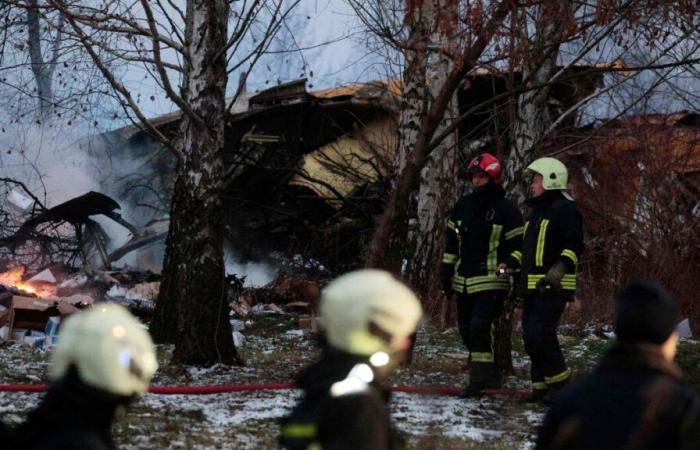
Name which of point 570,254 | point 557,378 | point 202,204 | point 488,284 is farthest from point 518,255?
point 202,204

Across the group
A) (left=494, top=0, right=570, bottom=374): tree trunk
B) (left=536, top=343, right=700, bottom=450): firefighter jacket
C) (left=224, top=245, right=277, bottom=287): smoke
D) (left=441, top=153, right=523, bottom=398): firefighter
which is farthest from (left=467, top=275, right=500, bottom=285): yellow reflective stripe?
(left=224, top=245, right=277, bottom=287): smoke

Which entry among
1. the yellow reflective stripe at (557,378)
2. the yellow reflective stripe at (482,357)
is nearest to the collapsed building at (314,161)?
the yellow reflective stripe at (482,357)

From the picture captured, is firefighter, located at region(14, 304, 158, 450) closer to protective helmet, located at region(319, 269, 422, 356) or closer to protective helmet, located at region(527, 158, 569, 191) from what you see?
Answer: protective helmet, located at region(319, 269, 422, 356)

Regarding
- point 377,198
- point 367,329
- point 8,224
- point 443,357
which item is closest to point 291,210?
point 377,198

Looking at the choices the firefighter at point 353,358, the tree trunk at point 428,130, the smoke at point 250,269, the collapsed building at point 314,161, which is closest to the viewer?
the firefighter at point 353,358

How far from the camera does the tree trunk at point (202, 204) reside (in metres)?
9.11

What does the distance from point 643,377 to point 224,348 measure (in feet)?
20.7

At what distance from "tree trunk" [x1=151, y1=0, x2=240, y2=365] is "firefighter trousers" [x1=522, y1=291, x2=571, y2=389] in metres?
2.72

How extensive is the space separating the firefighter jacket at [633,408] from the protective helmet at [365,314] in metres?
0.59

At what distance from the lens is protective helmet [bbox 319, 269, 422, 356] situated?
10.9ft

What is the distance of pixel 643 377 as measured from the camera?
328 cm

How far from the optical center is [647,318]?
3.36m

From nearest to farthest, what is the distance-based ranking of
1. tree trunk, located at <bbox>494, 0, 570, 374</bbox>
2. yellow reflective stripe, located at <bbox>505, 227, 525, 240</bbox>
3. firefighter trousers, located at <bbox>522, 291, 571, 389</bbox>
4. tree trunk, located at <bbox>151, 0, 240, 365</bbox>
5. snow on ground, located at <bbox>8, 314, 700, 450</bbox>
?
snow on ground, located at <bbox>8, 314, 700, 450</bbox>
firefighter trousers, located at <bbox>522, 291, 571, 389</bbox>
yellow reflective stripe, located at <bbox>505, 227, 525, 240</bbox>
tree trunk, located at <bbox>494, 0, 570, 374</bbox>
tree trunk, located at <bbox>151, 0, 240, 365</bbox>

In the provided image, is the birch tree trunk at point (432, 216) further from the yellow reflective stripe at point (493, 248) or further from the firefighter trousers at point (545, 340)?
the firefighter trousers at point (545, 340)
